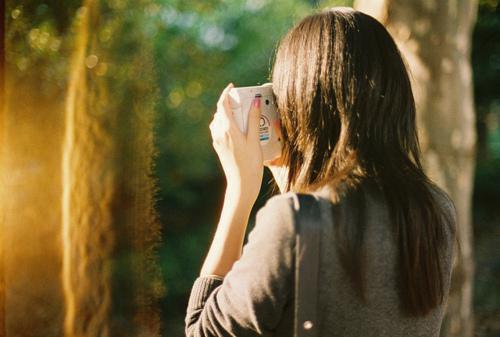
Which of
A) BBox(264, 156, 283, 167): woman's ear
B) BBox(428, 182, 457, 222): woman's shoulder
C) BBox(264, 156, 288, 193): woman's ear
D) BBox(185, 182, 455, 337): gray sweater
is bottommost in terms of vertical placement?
BBox(185, 182, 455, 337): gray sweater

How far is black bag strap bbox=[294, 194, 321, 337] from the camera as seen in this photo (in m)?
0.90

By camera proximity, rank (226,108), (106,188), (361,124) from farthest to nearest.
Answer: (106,188) < (226,108) < (361,124)

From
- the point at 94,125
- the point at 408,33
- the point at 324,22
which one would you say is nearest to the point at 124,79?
the point at 94,125

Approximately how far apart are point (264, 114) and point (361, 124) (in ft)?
0.67

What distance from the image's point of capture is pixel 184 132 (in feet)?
14.2

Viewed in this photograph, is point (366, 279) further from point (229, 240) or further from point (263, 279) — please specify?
point (229, 240)

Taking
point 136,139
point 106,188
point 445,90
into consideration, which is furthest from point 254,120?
point 136,139

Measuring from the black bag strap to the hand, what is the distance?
21cm

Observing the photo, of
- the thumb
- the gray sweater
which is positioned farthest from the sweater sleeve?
the thumb

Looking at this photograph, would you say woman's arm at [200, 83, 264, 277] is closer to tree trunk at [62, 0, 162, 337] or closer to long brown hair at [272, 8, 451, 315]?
long brown hair at [272, 8, 451, 315]

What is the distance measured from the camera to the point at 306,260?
0.90 meters

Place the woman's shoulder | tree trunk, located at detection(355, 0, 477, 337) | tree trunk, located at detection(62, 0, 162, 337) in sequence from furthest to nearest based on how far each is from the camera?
tree trunk, located at detection(62, 0, 162, 337) < tree trunk, located at detection(355, 0, 477, 337) < the woman's shoulder

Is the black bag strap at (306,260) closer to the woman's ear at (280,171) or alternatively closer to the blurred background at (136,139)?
the woman's ear at (280,171)

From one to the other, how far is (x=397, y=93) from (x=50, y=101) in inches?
94.6
